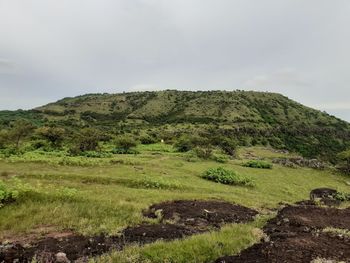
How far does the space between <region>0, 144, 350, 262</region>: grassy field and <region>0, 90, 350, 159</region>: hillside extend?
203ft

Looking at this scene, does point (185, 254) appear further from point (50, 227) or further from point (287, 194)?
point (287, 194)

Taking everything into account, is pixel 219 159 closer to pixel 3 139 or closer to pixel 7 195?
pixel 3 139

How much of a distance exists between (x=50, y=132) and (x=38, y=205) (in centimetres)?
4207

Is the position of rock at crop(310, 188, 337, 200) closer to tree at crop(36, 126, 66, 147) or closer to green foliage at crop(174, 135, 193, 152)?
green foliage at crop(174, 135, 193, 152)

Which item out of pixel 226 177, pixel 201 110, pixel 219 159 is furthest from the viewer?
pixel 201 110

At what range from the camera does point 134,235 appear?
12.5 metres

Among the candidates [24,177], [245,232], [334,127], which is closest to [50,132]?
[24,177]

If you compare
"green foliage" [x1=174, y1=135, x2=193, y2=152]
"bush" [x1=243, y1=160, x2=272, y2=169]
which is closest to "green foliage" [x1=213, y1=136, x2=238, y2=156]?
"green foliage" [x1=174, y1=135, x2=193, y2=152]

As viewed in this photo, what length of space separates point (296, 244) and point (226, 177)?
2380cm

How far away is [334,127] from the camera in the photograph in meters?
157

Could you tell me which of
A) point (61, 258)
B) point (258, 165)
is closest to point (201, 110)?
point (258, 165)

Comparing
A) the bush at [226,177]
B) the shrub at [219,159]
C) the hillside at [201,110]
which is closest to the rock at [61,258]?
the bush at [226,177]

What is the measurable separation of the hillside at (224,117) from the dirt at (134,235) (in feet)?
265

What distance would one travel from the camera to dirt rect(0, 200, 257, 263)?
33.9ft
